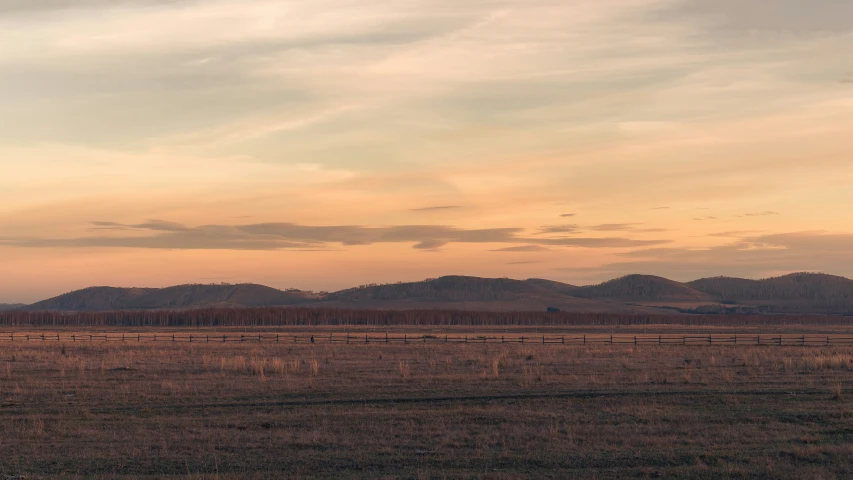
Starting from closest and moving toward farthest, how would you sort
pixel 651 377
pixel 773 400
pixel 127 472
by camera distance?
pixel 127 472, pixel 773 400, pixel 651 377

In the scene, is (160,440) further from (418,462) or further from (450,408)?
(450,408)

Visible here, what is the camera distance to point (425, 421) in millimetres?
19656

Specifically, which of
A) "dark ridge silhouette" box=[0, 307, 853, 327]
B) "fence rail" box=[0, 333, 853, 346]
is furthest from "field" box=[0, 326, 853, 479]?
"dark ridge silhouette" box=[0, 307, 853, 327]

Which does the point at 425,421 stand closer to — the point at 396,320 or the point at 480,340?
the point at 480,340

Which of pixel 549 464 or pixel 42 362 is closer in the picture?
pixel 549 464

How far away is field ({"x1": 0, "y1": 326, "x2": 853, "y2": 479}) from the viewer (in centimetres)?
1455

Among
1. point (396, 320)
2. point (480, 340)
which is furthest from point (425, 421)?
point (396, 320)

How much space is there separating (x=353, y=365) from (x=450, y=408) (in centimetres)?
1516

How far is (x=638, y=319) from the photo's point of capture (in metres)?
194

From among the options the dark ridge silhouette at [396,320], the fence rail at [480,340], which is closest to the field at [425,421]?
the fence rail at [480,340]

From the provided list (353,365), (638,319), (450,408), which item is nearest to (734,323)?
(638,319)

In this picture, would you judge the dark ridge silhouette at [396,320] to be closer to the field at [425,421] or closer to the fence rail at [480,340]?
the fence rail at [480,340]

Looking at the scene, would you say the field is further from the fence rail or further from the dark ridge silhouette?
the dark ridge silhouette

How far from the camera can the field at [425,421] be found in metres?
14.6
